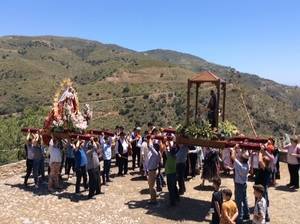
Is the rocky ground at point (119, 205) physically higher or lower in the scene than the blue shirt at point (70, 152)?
lower

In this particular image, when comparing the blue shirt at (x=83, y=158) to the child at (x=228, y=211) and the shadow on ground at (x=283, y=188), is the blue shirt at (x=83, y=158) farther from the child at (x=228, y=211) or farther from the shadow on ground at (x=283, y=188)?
the child at (x=228, y=211)

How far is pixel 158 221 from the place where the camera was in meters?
13.8

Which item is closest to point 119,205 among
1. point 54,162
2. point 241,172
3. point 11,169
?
point 54,162

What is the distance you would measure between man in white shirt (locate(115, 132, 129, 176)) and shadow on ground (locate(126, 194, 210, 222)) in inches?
128

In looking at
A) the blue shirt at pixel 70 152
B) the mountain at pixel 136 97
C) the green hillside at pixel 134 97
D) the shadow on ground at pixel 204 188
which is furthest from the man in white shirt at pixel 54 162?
the mountain at pixel 136 97

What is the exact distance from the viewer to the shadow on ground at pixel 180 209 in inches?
553

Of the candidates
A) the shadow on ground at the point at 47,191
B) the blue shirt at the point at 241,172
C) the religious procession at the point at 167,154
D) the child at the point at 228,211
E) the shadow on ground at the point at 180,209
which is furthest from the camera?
the shadow on ground at the point at 47,191

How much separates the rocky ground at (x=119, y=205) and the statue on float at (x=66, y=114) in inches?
88.4

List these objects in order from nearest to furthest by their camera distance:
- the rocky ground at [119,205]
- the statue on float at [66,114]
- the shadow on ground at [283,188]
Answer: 1. the rocky ground at [119,205]
2. the shadow on ground at [283,188]
3. the statue on float at [66,114]

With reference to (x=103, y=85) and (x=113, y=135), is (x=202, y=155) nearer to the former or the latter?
(x=113, y=135)

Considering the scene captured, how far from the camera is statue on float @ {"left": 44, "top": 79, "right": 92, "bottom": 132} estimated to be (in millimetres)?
17734

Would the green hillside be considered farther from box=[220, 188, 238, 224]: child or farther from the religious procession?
box=[220, 188, 238, 224]: child

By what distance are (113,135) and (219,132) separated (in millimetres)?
5575

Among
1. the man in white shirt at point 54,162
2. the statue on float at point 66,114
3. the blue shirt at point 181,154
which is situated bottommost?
the man in white shirt at point 54,162
